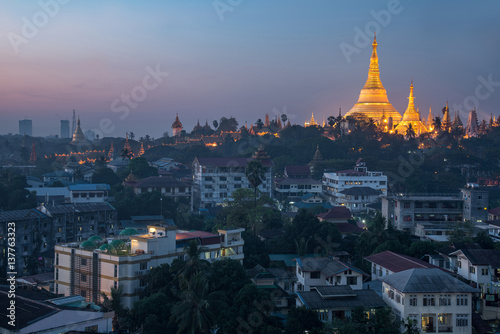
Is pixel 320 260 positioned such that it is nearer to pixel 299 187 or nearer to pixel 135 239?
pixel 135 239

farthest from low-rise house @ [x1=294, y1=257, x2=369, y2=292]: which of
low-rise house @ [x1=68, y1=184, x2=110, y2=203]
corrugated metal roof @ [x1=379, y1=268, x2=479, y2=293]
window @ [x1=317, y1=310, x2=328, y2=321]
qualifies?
low-rise house @ [x1=68, y1=184, x2=110, y2=203]

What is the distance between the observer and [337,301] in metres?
24.5

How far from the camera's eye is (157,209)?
4841 cm

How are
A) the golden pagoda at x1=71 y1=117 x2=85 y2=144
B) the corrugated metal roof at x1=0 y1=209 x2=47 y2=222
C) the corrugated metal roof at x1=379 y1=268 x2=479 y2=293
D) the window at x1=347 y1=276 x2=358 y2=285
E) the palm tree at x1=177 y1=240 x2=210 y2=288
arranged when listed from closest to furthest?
the corrugated metal roof at x1=379 y1=268 x2=479 y2=293
the palm tree at x1=177 y1=240 x2=210 y2=288
the window at x1=347 y1=276 x2=358 y2=285
the corrugated metal roof at x1=0 y1=209 x2=47 y2=222
the golden pagoda at x1=71 y1=117 x2=85 y2=144

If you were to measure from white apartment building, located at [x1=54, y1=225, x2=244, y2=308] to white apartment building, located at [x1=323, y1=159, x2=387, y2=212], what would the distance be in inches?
1088

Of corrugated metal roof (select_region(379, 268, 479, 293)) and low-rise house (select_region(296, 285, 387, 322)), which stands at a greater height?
corrugated metal roof (select_region(379, 268, 479, 293))

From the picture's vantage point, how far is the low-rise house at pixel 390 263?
28.0 m

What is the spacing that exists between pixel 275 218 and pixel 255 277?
12.9 m

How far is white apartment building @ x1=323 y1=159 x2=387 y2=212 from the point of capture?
55.6m

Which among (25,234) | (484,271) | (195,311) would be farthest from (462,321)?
(25,234)

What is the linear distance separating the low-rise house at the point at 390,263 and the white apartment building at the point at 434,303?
2614mm

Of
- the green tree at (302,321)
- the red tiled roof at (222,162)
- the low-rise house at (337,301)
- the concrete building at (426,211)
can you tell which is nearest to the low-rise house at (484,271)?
the low-rise house at (337,301)

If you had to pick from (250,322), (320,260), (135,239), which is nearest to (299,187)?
(320,260)

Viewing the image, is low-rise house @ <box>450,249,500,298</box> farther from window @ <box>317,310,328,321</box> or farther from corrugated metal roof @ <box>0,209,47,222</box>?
corrugated metal roof @ <box>0,209,47,222</box>
